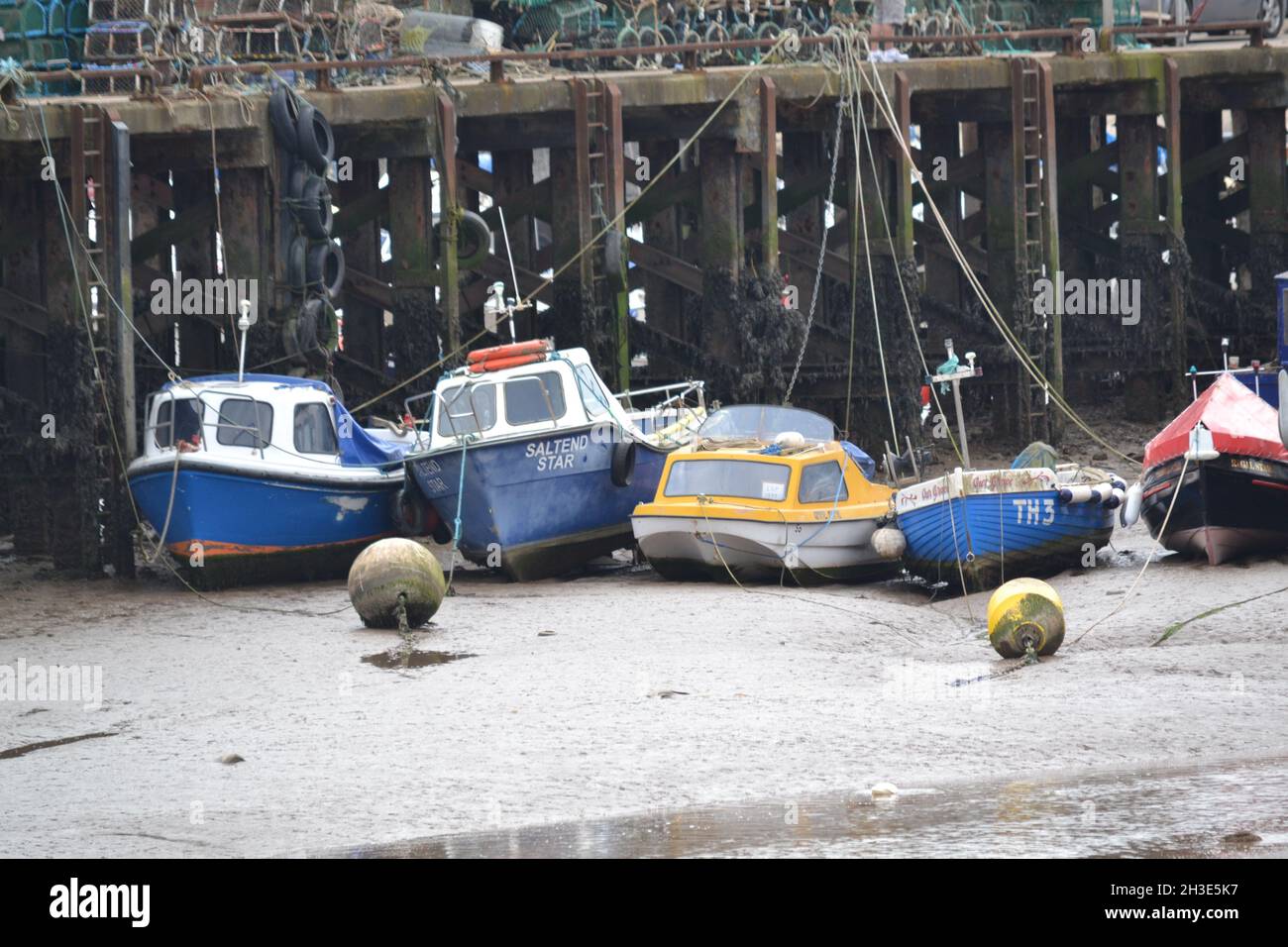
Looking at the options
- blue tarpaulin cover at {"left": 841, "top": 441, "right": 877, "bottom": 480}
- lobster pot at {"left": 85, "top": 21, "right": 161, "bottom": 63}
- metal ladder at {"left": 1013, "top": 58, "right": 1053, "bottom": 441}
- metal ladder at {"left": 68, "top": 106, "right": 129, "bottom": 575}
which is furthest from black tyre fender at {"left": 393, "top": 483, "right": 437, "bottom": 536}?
metal ladder at {"left": 1013, "top": 58, "right": 1053, "bottom": 441}

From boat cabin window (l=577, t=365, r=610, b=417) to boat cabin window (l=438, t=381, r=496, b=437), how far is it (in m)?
0.87

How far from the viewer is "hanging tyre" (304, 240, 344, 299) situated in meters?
22.1

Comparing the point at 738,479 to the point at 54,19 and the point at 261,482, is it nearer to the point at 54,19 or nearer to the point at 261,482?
the point at 261,482

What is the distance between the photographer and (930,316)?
26.8m

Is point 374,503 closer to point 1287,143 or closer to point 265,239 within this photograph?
point 265,239

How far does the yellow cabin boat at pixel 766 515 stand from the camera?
18844 mm

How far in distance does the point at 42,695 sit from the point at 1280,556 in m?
10.5

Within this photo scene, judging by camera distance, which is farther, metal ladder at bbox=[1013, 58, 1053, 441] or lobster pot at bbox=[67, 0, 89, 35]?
lobster pot at bbox=[67, 0, 89, 35]

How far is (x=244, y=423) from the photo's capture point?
19672 millimetres

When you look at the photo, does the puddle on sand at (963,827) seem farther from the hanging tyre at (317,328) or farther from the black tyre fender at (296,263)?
the black tyre fender at (296,263)

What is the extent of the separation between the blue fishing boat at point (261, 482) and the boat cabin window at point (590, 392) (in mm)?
1989

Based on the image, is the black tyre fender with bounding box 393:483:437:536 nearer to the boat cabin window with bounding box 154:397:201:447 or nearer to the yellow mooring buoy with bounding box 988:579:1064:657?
the boat cabin window with bounding box 154:397:201:447

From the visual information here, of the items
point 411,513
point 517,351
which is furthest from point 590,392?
point 411,513

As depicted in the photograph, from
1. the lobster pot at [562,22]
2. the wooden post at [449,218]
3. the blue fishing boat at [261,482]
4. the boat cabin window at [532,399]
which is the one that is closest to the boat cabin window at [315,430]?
the blue fishing boat at [261,482]
